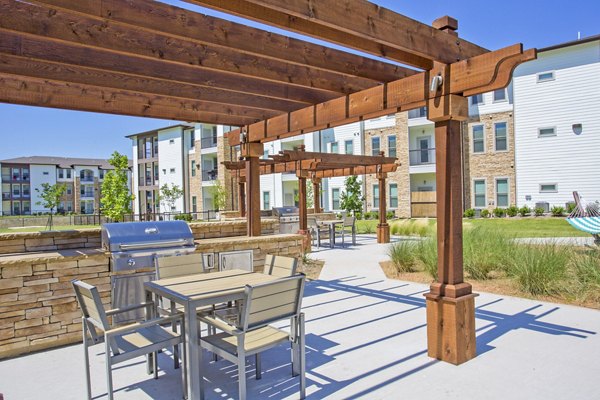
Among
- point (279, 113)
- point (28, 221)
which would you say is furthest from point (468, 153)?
Answer: point (28, 221)

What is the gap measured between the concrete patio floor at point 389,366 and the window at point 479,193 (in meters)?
19.6

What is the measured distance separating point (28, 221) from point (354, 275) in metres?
34.8

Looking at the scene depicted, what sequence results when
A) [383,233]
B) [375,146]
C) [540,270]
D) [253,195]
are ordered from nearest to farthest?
1. [540,270]
2. [253,195]
3. [383,233]
4. [375,146]

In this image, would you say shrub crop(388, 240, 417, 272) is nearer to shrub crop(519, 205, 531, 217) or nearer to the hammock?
the hammock

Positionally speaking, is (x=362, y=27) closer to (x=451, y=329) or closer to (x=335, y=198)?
(x=451, y=329)

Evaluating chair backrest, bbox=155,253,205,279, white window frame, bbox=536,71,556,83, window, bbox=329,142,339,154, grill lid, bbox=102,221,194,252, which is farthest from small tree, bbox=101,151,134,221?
white window frame, bbox=536,71,556,83

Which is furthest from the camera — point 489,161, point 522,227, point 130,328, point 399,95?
point 489,161

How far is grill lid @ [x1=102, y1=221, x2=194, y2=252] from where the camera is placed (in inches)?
208

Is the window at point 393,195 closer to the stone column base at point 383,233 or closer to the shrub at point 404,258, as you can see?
the stone column base at point 383,233

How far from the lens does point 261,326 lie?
11.4ft

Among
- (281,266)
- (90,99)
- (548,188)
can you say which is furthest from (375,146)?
(281,266)

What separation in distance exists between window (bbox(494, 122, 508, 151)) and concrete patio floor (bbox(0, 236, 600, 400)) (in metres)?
19.6

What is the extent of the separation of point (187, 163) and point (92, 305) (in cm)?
3497

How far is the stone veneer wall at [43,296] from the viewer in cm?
471
